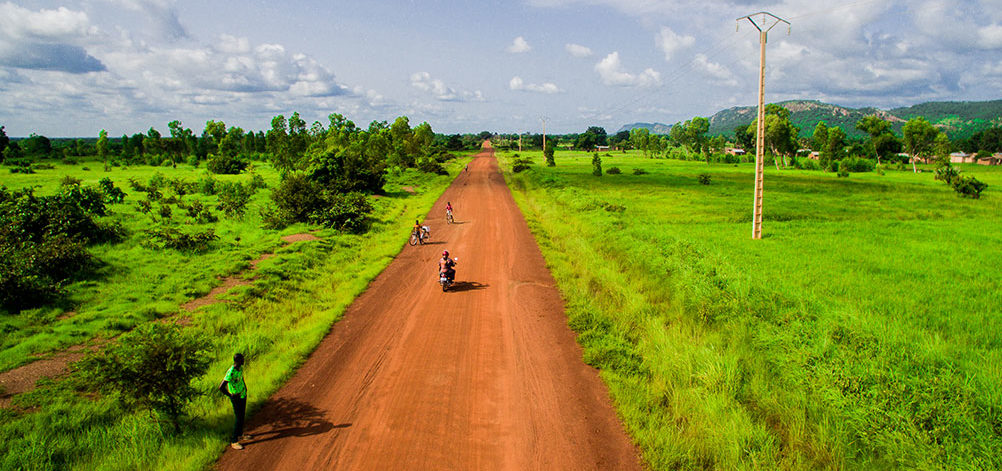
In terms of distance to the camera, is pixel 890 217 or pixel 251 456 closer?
pixel 251 456

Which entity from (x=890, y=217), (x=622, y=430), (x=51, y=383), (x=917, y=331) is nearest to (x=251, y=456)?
(x=51, y=383)

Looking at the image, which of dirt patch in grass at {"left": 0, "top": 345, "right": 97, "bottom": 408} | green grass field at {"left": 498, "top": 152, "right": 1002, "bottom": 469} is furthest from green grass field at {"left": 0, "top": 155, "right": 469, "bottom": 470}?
green grass field at {"left": 498, "top": 152, "right": 1002, "bottom": 469}

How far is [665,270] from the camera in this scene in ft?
55.4

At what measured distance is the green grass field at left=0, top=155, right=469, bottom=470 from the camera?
770 centimetres

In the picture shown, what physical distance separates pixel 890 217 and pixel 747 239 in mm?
13526

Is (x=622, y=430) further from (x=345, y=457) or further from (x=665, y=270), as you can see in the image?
(x=665, y=270)

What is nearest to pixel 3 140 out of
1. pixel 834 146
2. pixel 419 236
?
pixel 419 236

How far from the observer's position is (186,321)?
13055mm

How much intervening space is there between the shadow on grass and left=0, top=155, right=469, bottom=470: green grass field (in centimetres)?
51

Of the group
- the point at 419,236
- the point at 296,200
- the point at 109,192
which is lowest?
the point at 419,236

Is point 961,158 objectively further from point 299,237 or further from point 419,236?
point 299,237

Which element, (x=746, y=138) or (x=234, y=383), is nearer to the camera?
(x=234, y=383)

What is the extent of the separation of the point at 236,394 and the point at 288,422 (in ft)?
3.71

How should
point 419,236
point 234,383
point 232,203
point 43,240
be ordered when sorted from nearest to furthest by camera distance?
point 234,383, point 43,240, point 419,236, point 232,203
